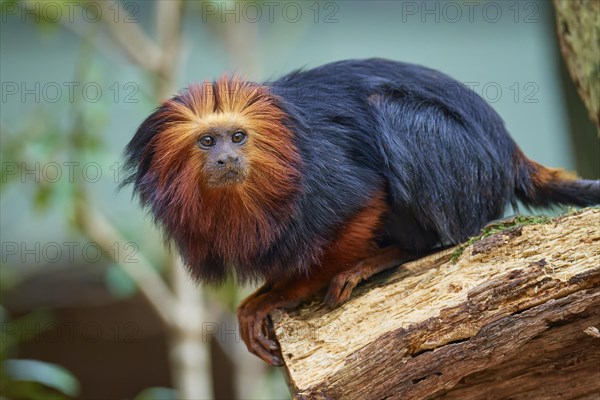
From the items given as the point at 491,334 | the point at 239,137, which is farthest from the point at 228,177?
the point at 491,334

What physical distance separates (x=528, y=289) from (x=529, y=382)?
17.0 inches

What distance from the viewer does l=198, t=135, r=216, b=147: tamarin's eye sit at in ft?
10.7

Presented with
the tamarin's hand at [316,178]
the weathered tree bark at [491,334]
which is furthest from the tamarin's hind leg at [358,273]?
the weathered tree bark at [491,334]

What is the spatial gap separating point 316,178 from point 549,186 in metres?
1.26

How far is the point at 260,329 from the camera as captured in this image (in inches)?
134

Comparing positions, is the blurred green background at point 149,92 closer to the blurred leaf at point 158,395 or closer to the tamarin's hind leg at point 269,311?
the blurred leaf at point 158,395

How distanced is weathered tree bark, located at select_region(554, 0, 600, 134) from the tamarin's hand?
0.43 meters

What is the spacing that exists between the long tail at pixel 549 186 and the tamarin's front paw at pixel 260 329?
141cm

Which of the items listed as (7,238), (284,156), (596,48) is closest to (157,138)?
(284,156)

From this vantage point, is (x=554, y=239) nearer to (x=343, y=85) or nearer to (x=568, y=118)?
(x=343, y=85)

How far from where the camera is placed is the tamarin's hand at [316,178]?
3.23 m

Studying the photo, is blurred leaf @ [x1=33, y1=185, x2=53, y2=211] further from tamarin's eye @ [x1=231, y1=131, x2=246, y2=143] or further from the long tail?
the long tail

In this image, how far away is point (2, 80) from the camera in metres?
7.62

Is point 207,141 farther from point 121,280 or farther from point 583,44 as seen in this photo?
point 121,280
